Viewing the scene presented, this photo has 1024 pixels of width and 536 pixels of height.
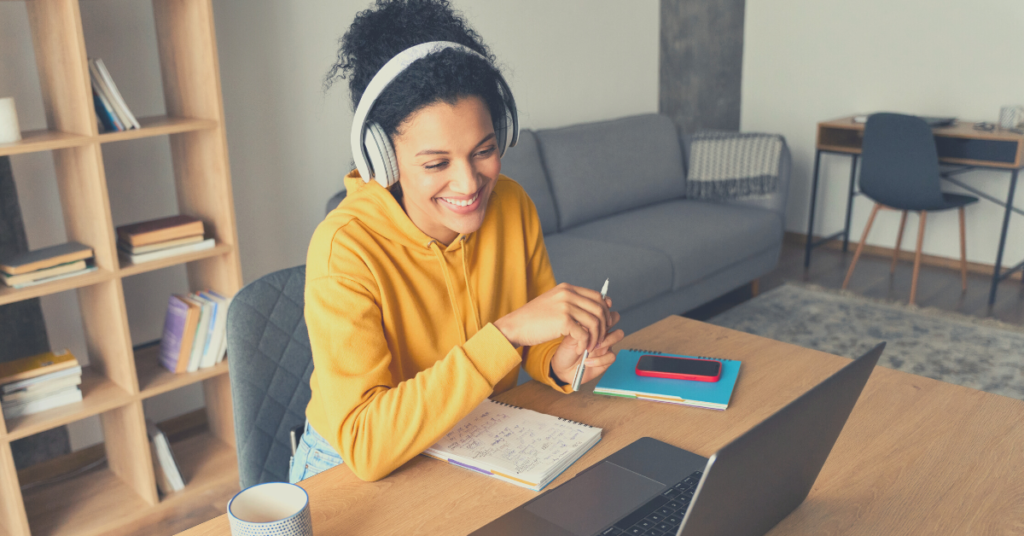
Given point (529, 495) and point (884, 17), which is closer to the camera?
point (529, 495)

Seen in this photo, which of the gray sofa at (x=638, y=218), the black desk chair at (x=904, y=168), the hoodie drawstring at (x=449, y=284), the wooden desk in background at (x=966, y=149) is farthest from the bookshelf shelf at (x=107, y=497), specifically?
the wooden desk in background at (x=966, y=149)

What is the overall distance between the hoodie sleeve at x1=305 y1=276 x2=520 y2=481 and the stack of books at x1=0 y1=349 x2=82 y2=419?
4.33ft

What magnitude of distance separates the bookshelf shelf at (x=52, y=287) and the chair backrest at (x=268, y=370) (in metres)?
0.98

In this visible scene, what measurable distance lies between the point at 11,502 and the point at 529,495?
1.65 m

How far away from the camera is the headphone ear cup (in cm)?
101

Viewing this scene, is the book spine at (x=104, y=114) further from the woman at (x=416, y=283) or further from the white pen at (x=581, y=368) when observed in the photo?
the white pen at (x=581, y=368)

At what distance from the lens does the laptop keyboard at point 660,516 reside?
2.56ft

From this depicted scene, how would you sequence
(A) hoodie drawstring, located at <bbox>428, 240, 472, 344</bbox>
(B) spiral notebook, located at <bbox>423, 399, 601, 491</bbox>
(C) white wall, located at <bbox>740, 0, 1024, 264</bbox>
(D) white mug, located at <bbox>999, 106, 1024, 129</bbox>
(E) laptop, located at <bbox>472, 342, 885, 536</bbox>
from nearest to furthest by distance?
(E) laptop, located at <bbox>472, 342, 885, 536</bbox> < (B) spiral notebook, located at <bbox>423, 399, 601, 491</bbox> < (A) hoodie drawstring, located at <bbox>428, 240, 472, 344</bbox> < (D) white mug, located at <bbox>999, 106, 1024, 129</bbox> < (C) white wall, located at <bbox>740, 0, 1024, 264</bbox>

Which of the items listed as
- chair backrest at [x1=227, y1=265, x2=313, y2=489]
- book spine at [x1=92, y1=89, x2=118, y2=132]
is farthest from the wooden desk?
book spine at [x1=92, y1=89, x2=118, y2=132]

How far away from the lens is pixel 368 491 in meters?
0.89

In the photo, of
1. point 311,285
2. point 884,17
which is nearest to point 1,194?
point 311,285

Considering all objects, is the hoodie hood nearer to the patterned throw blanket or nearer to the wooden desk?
the wooden desk

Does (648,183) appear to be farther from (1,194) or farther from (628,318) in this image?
(1,194)

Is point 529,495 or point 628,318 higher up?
point 529,495
